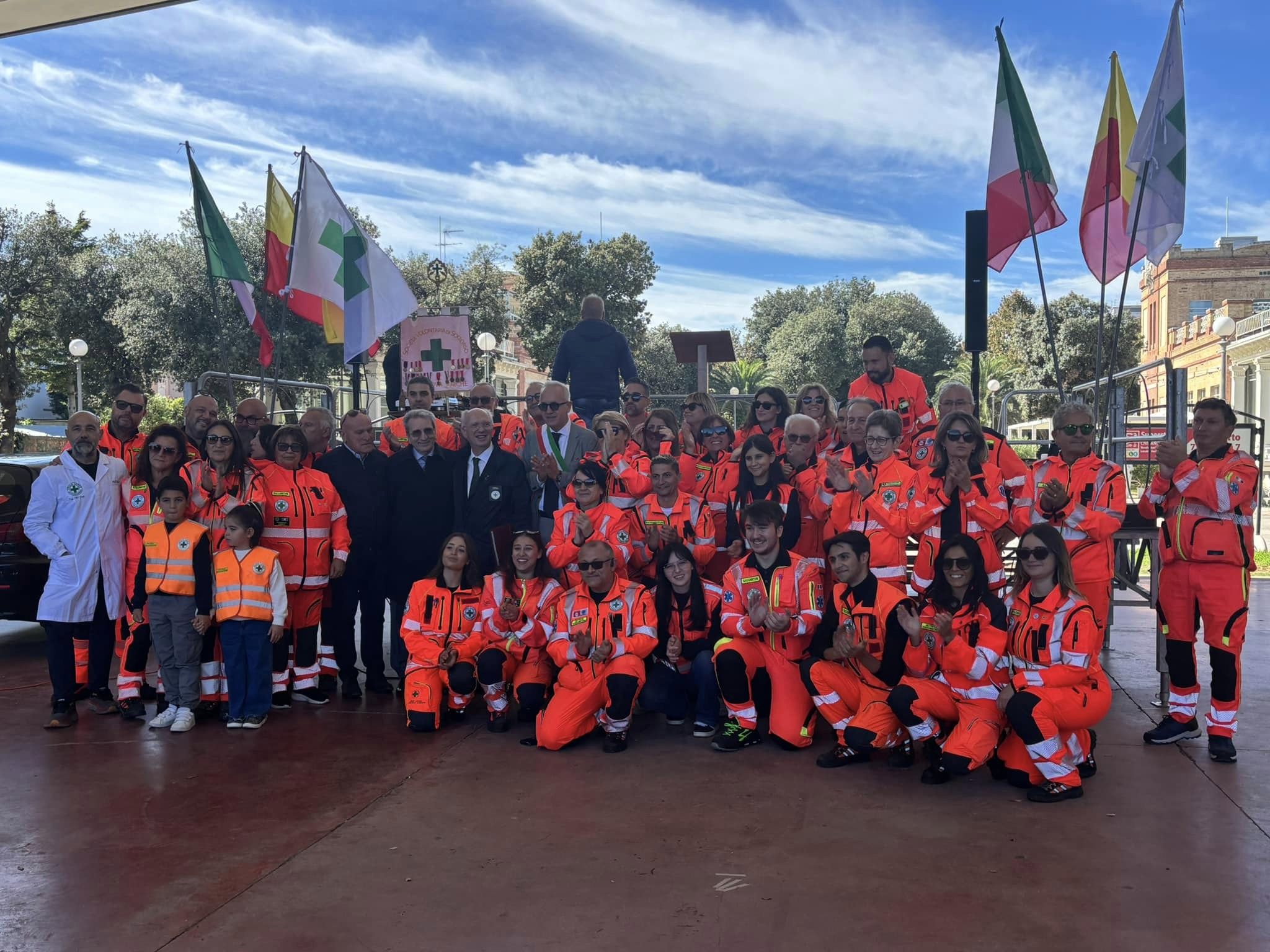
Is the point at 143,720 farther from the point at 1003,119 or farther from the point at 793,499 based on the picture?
the point at 1003,119

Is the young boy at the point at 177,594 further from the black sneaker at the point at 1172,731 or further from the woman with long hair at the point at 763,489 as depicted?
the black sneaker at the point at 1172,731

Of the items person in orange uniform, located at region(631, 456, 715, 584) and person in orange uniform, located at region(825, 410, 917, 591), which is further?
person in orange uniform, located at region(631, 456, 715, 584)

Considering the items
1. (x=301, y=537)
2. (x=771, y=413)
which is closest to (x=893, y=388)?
(x=771, y=413)

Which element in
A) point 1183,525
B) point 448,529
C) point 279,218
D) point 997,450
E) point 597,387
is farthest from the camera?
point 279,218

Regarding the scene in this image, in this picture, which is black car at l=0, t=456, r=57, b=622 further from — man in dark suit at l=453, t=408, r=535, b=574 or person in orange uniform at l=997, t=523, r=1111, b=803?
person in orange uniform at l=997, t=523, r=1111, b=803

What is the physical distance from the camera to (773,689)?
5.68 metres

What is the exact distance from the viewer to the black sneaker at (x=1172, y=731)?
5.59 meters

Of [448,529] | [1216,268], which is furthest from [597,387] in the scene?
[1216,268]

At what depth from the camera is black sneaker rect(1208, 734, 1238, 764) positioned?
5.25 metres

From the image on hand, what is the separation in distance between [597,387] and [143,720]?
410cm

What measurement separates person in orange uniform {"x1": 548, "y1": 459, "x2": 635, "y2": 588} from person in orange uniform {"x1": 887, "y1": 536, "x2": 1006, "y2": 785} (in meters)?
1.79

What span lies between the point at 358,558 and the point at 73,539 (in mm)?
1692

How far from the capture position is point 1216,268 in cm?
5059

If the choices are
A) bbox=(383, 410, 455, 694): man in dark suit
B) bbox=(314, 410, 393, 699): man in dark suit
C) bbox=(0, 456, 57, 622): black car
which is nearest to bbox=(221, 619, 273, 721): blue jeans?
bbox=(314, 410, 393, 699): man in dark suit
